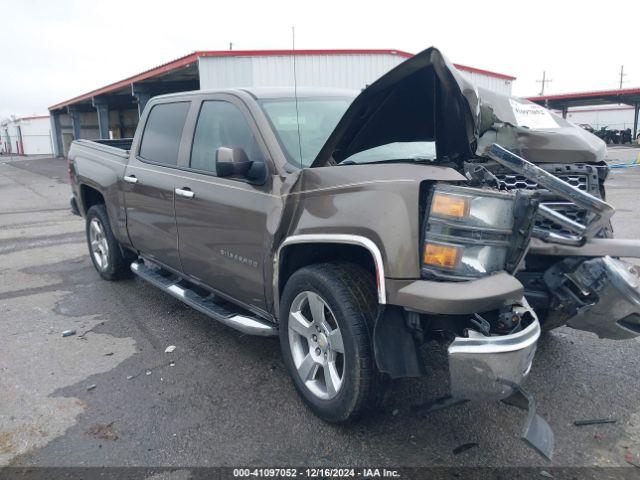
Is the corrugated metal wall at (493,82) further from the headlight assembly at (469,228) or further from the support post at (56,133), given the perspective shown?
the support post at (56,133)

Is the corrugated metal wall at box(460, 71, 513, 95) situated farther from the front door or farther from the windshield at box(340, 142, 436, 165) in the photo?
the windshield at box(340, 142, 436, 165)

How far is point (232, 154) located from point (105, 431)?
1.75 m

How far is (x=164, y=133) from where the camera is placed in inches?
176

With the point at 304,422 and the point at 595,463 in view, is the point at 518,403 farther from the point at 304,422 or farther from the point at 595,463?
the point at 304,422

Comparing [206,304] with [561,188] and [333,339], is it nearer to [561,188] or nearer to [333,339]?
[333,339]

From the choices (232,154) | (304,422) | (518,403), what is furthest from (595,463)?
(232,154)

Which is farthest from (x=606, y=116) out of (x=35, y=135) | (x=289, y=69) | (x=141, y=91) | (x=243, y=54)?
(x=35, y=135)

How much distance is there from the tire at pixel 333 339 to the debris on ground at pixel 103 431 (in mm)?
1056

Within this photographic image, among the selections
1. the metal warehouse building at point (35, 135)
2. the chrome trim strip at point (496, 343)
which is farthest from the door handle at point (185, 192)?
the metal warehouse building at point (35, 135)

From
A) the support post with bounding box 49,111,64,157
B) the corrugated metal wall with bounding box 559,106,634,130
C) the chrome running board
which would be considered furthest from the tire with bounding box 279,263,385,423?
the corrugated metal wall with bounding box 559,106,634,130

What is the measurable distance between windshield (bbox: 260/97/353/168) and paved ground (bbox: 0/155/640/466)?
151cm

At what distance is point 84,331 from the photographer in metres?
4.44

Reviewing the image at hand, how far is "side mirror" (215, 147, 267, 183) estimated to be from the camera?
303 centimetres

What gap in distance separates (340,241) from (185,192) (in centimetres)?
170
